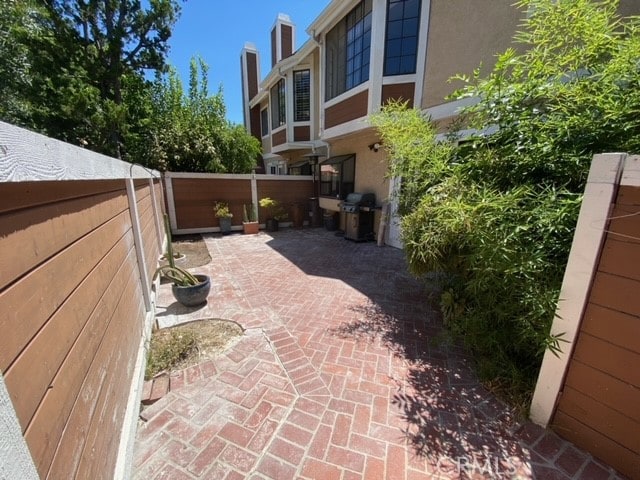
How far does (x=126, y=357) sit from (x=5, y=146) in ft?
5.91

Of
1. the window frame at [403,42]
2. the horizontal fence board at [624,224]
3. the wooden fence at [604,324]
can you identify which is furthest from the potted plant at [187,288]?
the window frame at [403,42]

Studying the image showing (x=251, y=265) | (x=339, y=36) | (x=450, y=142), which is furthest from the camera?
(x=339, y=36)

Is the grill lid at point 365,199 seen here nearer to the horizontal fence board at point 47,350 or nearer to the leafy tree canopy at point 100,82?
the leafy tree canopy at point 100,82

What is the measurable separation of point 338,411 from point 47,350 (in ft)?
6.08

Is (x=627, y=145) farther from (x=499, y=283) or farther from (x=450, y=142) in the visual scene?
(x=450, y=142)

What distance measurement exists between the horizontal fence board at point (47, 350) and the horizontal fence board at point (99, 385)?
25 centimetres

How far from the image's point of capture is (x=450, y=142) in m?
3.29

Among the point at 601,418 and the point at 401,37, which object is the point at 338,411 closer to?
the point at 601,418

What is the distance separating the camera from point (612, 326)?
1.53 m

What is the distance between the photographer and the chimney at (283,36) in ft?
43.6

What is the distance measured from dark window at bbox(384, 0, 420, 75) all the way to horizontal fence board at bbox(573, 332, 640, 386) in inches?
235

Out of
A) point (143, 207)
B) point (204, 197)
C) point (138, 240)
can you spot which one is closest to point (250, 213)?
point (204, 197)

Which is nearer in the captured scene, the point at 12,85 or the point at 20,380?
the point at 20,380

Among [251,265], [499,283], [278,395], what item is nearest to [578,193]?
[499,283]
